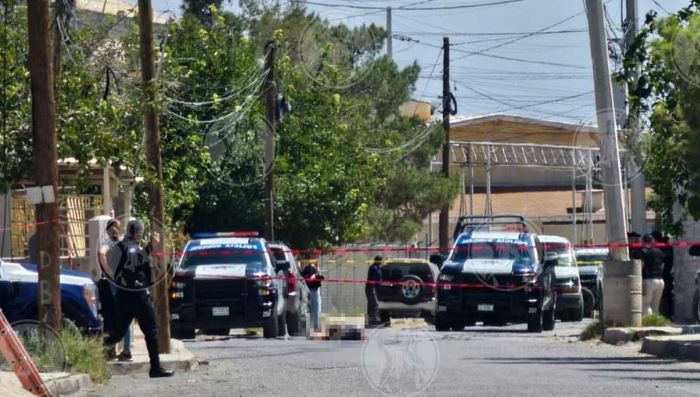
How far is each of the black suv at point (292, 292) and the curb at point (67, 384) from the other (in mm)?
11824

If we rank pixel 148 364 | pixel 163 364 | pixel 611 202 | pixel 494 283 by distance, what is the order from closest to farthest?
pixel 163 364 < pixel 148 364 < pixel 611 202 < pixel 494 283

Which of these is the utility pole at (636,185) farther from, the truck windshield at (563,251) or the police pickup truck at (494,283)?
the police pickup truck at (494,283)

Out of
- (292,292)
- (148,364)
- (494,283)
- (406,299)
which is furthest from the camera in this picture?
(406,299)

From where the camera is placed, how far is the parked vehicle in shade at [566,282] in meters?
33.6

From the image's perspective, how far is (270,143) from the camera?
38562 mm

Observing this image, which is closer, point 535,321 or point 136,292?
point 136,292

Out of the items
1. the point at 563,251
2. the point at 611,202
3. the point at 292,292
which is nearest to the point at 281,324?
the point at 292,292

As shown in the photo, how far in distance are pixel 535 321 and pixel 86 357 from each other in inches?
481

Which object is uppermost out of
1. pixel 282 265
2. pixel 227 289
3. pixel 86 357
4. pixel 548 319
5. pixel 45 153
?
pixel 45 153

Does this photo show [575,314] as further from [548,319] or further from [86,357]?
[86,357]

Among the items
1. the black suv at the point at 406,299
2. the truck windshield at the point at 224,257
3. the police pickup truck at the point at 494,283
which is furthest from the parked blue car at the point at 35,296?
the black suv at the point at 406,299

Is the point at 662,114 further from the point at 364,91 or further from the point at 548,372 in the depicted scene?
the point at 364,91

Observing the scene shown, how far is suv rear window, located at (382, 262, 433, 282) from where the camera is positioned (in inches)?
1492

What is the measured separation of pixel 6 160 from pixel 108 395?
6985 mm
